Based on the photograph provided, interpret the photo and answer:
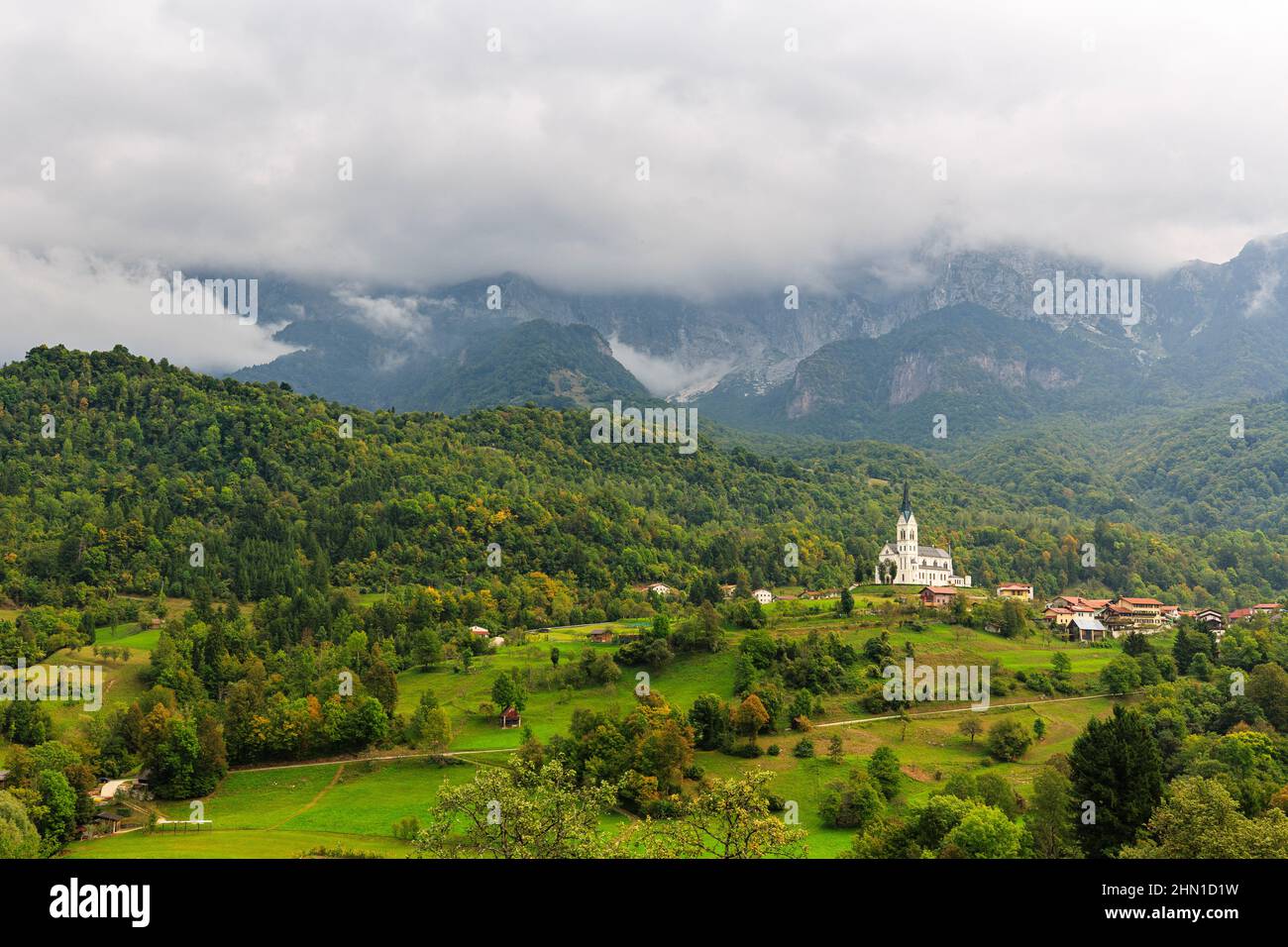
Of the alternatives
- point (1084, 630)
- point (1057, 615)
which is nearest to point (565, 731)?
point (1084, 630)

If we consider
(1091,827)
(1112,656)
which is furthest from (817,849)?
(1112,656)

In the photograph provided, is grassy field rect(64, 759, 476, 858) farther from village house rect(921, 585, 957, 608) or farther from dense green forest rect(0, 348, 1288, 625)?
village house rect(921, 585, 957, 608)

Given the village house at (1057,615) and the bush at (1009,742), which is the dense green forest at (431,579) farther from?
the village house at (1057,615)

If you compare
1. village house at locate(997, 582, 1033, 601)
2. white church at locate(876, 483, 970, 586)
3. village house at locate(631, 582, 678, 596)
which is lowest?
village house at locate(997, 582, 1033, 601)

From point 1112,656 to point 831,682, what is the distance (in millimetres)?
27353

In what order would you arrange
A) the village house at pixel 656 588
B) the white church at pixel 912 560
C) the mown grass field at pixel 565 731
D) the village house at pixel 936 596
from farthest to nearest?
1. the white church at pixel 912 560
2. the village house at pixel 656 588
3. the village house at pixel 936 596
4. the mown grass field at pixel 565 731

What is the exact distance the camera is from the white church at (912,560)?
12912cm

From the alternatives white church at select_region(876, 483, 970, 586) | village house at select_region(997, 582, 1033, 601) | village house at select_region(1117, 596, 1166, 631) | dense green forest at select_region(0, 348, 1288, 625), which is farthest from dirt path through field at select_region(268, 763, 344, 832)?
village house at select_region(997, 582, 1033, 601)

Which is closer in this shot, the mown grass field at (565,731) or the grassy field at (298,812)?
the grassy field at (298,812)

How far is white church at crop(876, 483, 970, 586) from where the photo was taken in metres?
129

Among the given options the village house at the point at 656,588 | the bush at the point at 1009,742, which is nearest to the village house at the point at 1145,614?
the bush at the point at 1009,742

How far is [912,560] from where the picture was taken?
427ft
